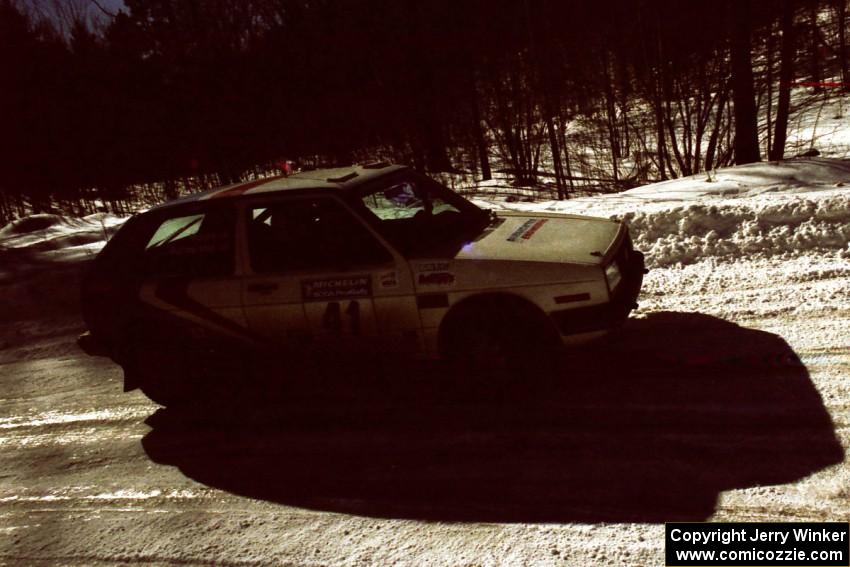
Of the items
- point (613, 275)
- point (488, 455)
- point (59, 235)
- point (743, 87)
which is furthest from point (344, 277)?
point (59, 235)

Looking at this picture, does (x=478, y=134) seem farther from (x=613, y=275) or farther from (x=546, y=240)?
(x=613, y=275)

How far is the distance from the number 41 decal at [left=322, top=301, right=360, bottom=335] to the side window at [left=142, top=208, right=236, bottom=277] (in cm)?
83

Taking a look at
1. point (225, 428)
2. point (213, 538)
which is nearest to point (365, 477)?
point (213, 538)

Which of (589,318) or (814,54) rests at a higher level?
(814,54)

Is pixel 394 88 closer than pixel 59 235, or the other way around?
pixel 59 235

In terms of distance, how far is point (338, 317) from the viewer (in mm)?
5102

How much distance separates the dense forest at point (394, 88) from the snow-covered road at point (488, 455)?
8539 millimetres

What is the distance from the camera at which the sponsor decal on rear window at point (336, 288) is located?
499 cm

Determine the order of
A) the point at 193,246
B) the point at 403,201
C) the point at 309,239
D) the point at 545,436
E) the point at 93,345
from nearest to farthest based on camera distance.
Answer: the point at 545,436, the point at 309,239, the point at 193,246, the point at 403,201, the point at 93,345

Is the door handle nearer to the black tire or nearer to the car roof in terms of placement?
the car roof

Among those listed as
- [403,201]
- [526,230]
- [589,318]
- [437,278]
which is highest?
[403,201]

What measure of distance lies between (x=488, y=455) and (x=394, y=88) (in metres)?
19.3

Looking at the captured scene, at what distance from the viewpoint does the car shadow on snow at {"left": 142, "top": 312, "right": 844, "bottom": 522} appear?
3.77 metres

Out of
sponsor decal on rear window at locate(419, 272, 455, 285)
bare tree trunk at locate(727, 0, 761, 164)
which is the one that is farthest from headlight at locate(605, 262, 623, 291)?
bare tree trunk at locate(727, 0, 761, 164)
